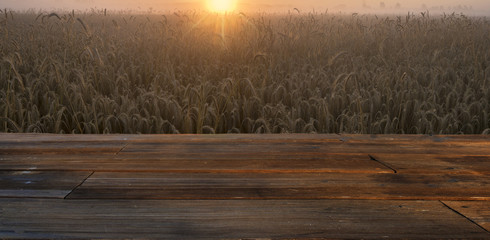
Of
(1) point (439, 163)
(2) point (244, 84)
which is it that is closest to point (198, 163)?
(1) point (439, 163)

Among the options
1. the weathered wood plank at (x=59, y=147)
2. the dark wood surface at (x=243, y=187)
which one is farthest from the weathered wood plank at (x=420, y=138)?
the weathered wood plank at (x=59, y=147)

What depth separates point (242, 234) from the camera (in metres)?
1.03

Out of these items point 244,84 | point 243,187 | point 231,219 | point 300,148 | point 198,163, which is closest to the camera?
point 231,219

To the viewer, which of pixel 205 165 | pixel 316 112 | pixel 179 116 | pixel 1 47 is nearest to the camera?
pixel 205 165

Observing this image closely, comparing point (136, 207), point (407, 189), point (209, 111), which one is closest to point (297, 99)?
point (209, 111)

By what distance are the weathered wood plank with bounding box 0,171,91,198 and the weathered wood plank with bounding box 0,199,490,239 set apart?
0.19ft

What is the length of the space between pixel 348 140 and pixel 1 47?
4780mm

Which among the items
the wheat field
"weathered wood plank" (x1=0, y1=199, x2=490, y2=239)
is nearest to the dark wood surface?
"weathered wood plank" (x1=0, y1=199, x2=490, y2=239)

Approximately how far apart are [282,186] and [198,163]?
0.38m

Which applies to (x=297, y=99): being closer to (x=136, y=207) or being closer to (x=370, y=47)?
(x=136, y=207)

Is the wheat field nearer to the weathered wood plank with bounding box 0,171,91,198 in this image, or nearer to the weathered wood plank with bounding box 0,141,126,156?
the weathered wood plank with bounding box 0,141,126,156

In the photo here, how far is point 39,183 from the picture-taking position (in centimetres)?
139

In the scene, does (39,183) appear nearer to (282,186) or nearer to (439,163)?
(282,186)

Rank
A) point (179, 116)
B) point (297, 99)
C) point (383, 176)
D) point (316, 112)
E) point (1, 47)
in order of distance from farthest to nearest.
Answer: point (1, 47), point (297, 99), point (316, 112), point (179, 116), point (383, 176)
